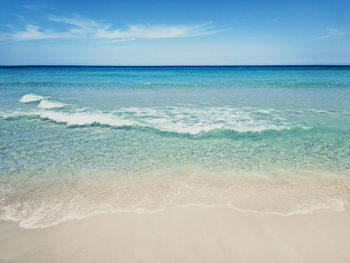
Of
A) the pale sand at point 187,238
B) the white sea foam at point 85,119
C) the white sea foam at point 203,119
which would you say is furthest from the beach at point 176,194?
the white sea foam at point 85,119

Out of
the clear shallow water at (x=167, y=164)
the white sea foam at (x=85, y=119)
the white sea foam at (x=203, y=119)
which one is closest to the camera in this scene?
the clear shallow water at (x=167, y=164)

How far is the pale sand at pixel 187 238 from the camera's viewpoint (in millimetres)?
2561

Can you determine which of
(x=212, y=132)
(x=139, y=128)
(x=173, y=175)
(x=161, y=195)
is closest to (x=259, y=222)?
(x=161, y=195)

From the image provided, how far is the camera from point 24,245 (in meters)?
2.73

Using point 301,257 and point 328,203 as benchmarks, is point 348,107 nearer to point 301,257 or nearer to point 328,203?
point 328,203

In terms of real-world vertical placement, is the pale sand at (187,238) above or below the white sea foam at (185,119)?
below

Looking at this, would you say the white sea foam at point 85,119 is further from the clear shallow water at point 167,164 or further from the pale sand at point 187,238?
the pale sand at point 187,238

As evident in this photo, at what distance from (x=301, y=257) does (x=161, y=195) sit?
218cm

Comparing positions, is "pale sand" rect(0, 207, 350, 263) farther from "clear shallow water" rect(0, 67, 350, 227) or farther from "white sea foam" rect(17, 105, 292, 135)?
"white sea foam" rect(17, 105, 292, 135)

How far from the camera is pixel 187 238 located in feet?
9.32

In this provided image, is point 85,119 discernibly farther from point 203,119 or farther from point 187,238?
point 187,238

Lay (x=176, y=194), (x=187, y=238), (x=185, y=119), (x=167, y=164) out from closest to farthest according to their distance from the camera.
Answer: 1. (x=187, y=238)
2. (x=176, y=194)
3. (x=167, y=164)
4. (x=185, y=119)

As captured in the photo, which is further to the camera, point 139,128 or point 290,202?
point 139,128

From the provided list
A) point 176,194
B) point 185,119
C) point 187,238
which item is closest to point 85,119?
point 185,119
